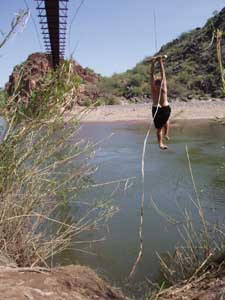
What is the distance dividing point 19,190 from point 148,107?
54.9m

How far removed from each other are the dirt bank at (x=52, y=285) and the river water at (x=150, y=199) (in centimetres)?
197

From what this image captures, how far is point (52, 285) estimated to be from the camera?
568 centimetres

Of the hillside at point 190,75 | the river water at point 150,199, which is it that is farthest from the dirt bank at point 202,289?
the hillside at point 190,75

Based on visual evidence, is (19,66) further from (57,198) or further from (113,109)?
(113,109)

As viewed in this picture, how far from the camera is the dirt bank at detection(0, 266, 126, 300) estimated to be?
521 cm

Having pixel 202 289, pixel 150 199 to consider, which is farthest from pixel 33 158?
pixel 150 199

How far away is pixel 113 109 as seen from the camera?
62500 mm

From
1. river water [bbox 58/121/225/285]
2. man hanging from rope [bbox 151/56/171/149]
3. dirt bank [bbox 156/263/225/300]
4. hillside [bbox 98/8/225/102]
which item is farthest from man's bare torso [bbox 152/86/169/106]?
hillside [bbox 98/8/225/102]

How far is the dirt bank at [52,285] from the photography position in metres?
5.21

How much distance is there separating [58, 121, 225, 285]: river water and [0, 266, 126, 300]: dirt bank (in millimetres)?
1965

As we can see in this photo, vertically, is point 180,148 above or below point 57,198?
below

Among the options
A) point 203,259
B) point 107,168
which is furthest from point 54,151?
point 107,168

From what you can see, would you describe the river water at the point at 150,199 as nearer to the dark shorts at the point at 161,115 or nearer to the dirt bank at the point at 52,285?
the dark shorts at the point at 161,115

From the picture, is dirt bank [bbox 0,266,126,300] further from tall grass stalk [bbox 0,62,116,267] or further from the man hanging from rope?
the man hanging from rope
